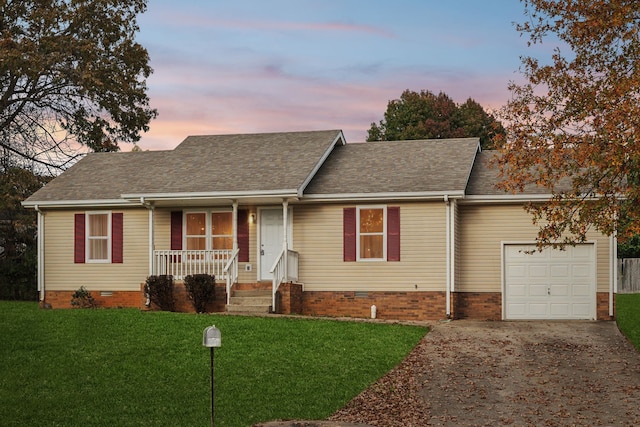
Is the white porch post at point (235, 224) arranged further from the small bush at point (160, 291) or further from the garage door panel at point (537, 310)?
the garage door panel at point (537, 310)

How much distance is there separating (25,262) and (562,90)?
2370cm

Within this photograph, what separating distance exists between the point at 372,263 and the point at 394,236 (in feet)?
3.05

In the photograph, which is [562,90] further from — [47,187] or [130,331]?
[47,187]

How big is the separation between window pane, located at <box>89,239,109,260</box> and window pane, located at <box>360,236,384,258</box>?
25.1 feet

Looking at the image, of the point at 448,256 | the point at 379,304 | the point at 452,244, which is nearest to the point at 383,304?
the point at 379,304

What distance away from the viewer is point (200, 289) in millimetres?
23906

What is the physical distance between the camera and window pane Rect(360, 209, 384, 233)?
24.0 meters

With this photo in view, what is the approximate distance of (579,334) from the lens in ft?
67.1

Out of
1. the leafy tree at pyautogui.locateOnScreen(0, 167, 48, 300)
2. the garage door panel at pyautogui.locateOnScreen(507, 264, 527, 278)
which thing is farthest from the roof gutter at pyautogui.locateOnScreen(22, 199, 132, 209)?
the garage door panel at pyautogui.locateOnScreen(507, 264, 527, 278)

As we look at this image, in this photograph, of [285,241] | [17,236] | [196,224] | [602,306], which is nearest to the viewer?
[602,306]

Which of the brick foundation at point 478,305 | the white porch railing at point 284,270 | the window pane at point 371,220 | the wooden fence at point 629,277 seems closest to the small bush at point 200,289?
the white porch railing at point 284,270

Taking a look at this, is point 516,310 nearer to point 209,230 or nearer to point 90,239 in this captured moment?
point 209,230

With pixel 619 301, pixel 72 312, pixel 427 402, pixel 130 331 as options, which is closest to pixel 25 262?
pixel 72 312

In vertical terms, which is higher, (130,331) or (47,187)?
(47,187)
